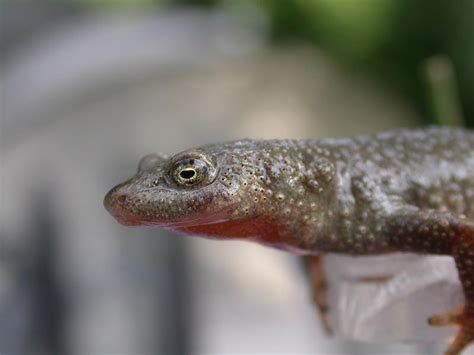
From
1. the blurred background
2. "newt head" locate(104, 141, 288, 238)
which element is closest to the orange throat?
"newt head" locate(104, 141, 288, 238)

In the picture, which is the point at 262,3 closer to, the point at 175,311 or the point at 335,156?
the point at 175,311

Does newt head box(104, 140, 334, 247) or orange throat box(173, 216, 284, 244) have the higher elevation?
newt head box(104, 140, 334, 247)

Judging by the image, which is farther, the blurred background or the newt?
the blurred background

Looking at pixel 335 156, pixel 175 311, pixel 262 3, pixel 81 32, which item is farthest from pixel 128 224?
pixel 262 3

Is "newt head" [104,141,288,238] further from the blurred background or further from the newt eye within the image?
the blurred background

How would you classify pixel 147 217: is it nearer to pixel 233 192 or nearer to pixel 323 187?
pixel 233 192

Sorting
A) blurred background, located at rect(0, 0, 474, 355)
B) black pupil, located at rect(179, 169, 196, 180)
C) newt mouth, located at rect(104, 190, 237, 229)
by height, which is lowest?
newt mouth, located at rect(104, 190, 237, 229)

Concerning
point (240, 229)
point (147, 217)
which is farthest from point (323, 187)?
point (147, 217)

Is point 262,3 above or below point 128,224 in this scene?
above
